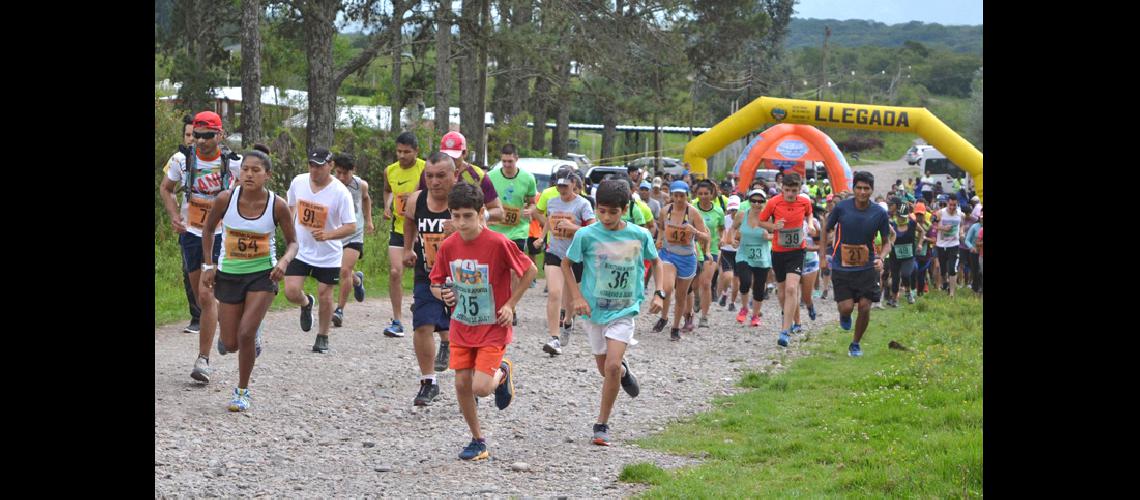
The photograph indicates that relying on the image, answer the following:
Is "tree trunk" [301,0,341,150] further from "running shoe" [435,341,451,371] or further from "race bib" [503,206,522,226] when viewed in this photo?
"running shoe" [435,341,451,371]

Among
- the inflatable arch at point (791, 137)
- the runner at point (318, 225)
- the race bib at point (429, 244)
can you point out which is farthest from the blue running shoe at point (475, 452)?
the inflatable arch at point (791, 137)

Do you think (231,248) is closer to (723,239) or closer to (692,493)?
(692,493)

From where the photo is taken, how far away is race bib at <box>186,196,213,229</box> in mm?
10383

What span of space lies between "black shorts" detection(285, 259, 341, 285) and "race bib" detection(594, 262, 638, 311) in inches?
150

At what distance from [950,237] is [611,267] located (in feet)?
52.1

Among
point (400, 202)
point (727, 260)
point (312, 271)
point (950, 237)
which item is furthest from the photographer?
point (950, 237)

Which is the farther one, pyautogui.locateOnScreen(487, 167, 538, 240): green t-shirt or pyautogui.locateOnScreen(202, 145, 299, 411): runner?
pyautogui.locateOnScreen(487, 167, 538, 240): green t-shirt

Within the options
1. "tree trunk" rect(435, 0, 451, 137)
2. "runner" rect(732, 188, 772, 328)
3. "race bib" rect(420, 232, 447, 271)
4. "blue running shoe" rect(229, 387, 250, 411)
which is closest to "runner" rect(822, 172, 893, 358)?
"runner" rect(732, 188, 772, 328)

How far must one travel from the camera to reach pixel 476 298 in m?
7.52

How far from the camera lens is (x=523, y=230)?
1367 centimetres

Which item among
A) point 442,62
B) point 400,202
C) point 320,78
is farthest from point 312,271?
point 442,62

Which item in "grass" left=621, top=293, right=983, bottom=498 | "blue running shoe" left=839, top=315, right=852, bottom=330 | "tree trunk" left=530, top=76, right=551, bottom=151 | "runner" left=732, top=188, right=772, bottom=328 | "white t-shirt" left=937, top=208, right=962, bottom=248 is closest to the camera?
"grass" left=621, top=293, right=983, bottom=498

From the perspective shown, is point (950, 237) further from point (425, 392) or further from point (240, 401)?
point (240, 401)
